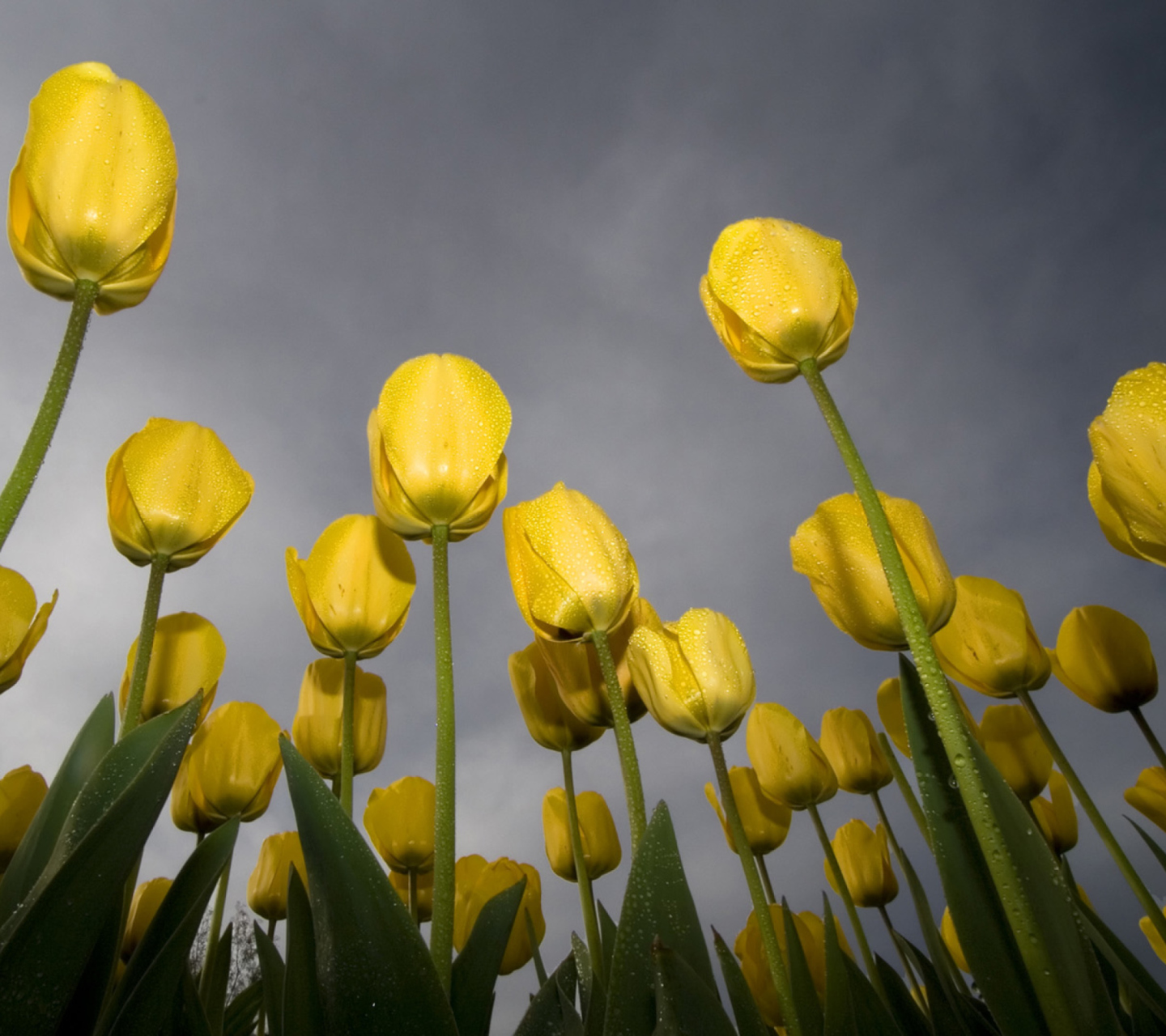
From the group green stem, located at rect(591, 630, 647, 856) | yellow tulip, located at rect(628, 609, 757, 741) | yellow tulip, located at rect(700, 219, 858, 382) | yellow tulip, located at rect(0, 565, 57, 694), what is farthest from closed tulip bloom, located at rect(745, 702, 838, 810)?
yellow tulip, located at rect(0, 565, 57, 694)

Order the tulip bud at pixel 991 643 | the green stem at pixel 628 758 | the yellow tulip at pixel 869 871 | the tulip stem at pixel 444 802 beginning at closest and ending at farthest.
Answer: the tulip stem at pixel 444 802 → the green stem at pixel 628 758 → the tulip bud at pixel 991 643 → the yellow tulip at pixel 869 871

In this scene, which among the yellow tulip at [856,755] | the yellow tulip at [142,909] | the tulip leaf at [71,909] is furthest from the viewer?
the yellow tulip at [856,755]

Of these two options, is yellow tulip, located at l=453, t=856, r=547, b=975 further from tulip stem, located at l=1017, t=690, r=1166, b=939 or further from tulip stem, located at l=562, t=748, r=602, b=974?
tulip stem, located at l=1017, t=690, r=1166, b=939

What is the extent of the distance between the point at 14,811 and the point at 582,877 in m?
1.13

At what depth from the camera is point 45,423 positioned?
0.64 metres

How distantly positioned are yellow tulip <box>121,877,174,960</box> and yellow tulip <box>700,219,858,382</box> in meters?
1.49

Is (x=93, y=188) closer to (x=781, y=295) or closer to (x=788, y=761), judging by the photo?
(x=781, y=295)

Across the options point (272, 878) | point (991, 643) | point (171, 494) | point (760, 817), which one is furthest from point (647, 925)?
point (272, 878)

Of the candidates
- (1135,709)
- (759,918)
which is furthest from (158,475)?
(1135,709)

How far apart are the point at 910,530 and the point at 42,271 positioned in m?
1.08

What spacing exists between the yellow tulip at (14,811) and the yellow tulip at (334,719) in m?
0.50

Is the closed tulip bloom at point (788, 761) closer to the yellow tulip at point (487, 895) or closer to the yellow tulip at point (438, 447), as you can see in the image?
the yellow tulip at point (487, 895)

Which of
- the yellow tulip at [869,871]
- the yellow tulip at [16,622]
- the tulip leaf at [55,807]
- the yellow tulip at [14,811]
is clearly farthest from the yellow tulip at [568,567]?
the yellow tulip at [869,871]

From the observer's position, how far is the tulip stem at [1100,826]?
45.1 inches
